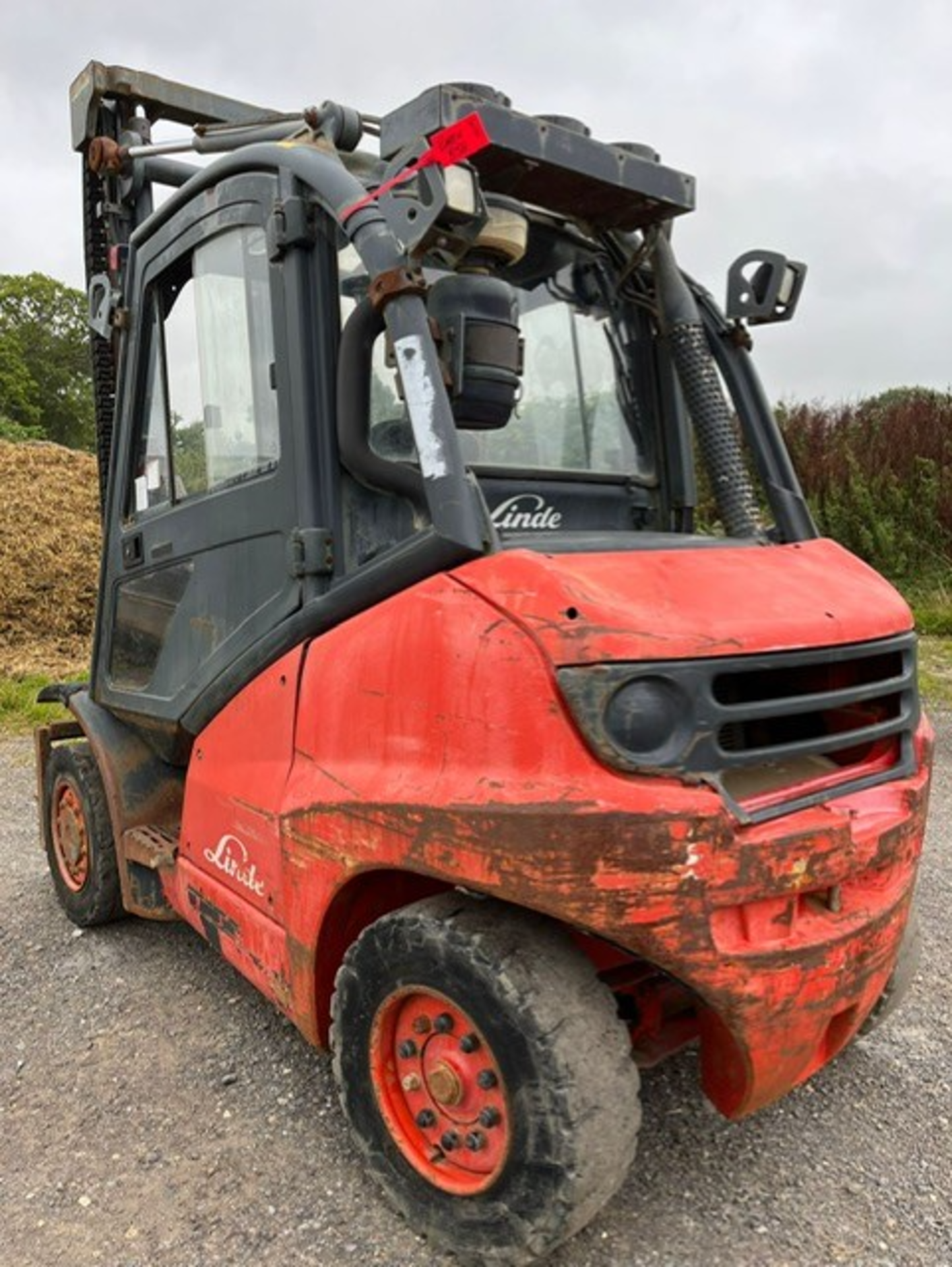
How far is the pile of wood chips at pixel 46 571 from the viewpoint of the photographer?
1055cm

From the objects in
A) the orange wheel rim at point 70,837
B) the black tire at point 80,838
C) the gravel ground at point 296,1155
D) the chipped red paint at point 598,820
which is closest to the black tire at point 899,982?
the gravel ground at point 296,1155

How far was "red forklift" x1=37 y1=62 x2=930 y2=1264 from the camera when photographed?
217 centimetres

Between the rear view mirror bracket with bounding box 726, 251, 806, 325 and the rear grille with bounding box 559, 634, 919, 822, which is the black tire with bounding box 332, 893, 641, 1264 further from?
the rear view mirror bracket with bounding box 726, 251, 806, 325

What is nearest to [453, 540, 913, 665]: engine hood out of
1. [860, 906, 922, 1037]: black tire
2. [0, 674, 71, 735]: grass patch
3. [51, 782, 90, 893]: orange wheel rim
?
[860, 906, 922, 1037]: black tire

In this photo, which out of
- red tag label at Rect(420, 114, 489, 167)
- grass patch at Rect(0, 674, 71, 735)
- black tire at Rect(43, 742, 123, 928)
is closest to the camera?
red tag label at Rect(420, 114, 489, 167)

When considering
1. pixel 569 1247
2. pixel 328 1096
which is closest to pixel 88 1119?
pixel 328 1096

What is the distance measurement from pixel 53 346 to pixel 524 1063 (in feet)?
136

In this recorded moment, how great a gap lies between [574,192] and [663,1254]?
9.01 feet

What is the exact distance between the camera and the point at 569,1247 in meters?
2.44

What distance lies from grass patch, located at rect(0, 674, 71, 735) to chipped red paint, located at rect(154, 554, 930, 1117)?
6774 millimetres

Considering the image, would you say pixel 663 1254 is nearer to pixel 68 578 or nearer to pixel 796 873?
pixel 796 873

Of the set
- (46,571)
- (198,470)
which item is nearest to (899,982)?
(198,470)

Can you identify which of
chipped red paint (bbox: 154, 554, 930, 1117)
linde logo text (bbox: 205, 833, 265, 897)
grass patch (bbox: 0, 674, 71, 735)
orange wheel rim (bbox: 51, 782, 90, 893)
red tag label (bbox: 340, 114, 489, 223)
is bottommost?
grass patch (bbox: 0, 674, 71, 735)

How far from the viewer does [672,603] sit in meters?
2.29
